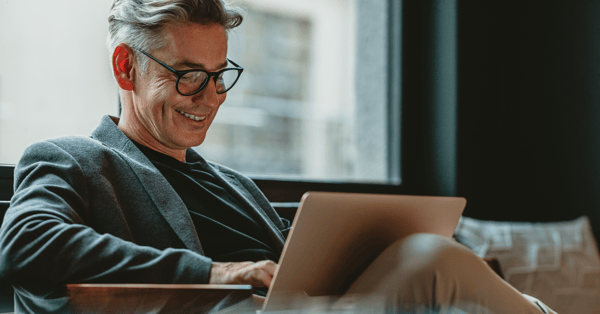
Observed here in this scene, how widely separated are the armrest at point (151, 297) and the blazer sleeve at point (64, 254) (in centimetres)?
6

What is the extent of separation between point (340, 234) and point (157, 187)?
19.5 inches

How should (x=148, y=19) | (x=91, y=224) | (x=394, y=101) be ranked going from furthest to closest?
1. (x=394, y=101)
2. (x=148, y=19)
3. (x=91, y=224)

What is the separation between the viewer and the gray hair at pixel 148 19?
131 centimetres

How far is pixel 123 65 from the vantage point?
135cm

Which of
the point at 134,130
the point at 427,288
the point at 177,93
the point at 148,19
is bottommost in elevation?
the point at 427,288

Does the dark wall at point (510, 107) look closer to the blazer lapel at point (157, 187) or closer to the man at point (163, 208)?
the man at point (163, 208)

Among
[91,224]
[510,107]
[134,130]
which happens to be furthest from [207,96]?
[510,107]

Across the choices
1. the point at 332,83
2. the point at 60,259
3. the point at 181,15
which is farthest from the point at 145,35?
the point at 332,83

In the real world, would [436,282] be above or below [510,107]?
below

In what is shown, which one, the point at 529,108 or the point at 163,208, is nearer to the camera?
the point at 163,208

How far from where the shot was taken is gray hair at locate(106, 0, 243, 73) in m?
1.31

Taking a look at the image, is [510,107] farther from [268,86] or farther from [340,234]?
[340,234]

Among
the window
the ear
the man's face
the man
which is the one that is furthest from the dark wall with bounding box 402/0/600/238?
the ear

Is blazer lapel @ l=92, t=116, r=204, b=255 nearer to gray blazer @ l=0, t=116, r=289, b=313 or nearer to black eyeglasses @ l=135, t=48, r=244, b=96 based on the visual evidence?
gray blazer @ l=0, t=116, r=289, b=313
